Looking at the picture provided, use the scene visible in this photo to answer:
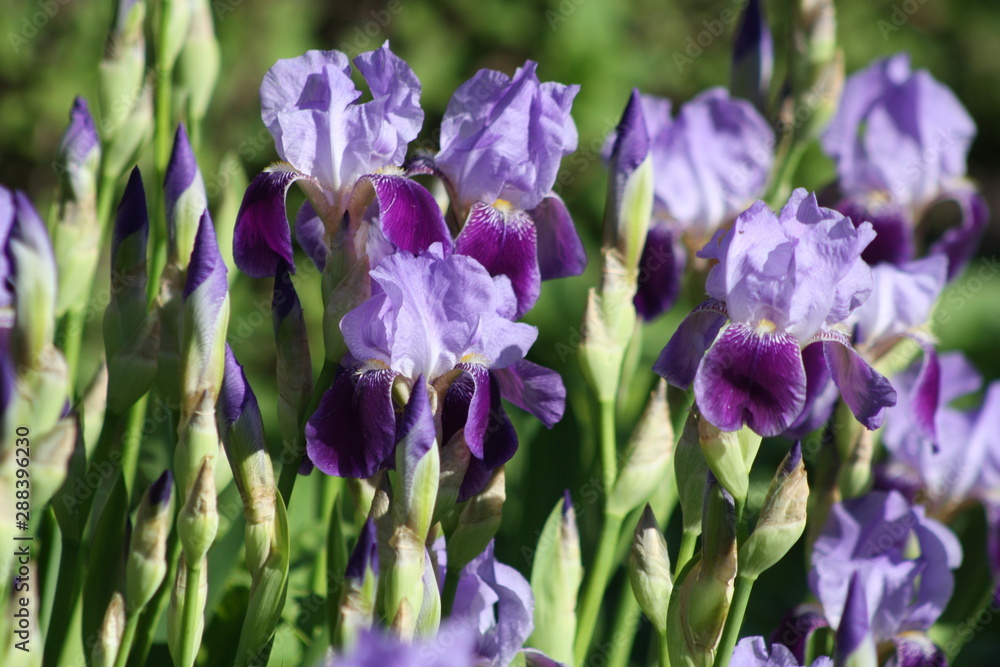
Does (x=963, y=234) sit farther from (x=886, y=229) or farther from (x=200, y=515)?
(x=200, y=515)

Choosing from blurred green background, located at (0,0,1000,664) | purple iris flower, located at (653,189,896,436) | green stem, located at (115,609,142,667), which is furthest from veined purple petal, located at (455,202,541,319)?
blurred green background, located at (0,0,1000,664)

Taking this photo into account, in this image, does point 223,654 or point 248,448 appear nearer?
point 248,448

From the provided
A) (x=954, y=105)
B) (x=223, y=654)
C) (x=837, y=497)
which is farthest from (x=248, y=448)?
(x=954, y=105)

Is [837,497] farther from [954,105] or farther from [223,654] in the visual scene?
[954,105]

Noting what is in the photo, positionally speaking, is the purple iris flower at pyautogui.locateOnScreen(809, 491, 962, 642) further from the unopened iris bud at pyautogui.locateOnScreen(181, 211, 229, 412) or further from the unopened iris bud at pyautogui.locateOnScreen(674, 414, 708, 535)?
the unopened iris bud at pyautogui.locateOnScreen(181, 211, 229, 412)

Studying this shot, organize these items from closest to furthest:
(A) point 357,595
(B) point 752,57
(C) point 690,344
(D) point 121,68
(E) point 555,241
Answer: (A) point 357,595, (C) point 690,344, (E) point 555,241, (D) point 121,68, (B) point 752,57

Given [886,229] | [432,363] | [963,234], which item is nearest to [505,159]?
[432,363]
